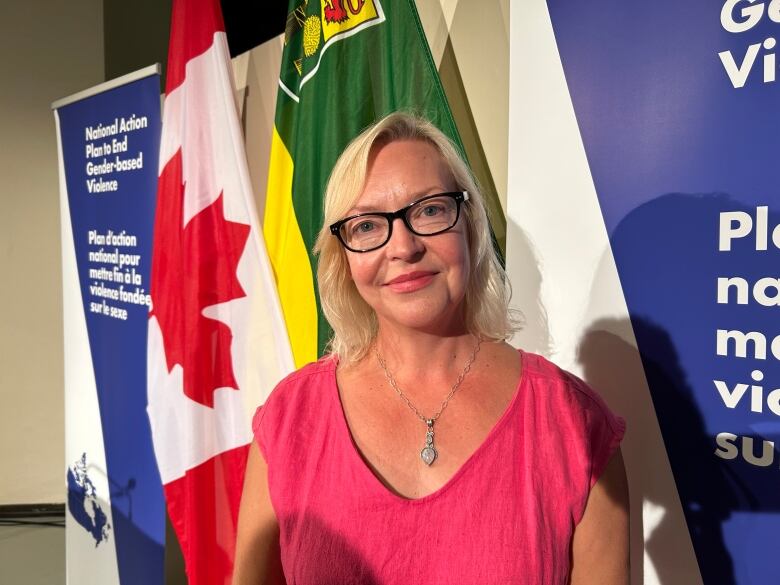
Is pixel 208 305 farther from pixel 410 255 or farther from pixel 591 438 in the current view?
pixel 591 438

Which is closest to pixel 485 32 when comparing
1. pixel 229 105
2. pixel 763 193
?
pixel 229 105

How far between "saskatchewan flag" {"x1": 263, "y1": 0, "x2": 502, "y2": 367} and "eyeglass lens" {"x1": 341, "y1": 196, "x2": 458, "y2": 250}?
0.60 m

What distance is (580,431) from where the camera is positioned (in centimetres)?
98

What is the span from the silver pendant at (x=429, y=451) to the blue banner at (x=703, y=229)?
52 cm

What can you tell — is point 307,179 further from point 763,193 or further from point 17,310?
point 17,310

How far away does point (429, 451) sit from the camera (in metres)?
1.00

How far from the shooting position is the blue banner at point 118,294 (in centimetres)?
234

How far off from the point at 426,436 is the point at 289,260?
100cm

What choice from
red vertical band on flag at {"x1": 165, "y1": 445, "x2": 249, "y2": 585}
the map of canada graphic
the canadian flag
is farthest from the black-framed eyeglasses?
the map of canada graphic

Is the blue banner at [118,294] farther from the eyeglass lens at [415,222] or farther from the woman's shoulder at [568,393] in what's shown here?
the woman's shoulder at [568,393]

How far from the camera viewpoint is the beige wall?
145 inches

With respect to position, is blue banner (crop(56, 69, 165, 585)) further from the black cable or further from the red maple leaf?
the black cable

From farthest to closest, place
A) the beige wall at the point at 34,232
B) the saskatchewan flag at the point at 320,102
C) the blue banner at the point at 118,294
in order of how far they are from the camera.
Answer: the beige wall at the point at 34,232, the blue banner at the point at 118,294, the saskatchewan flag at the point at 320,102

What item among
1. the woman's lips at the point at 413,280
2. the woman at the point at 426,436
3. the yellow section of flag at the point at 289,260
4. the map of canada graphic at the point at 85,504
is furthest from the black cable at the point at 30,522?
the woman's lips at the point at 413,280
